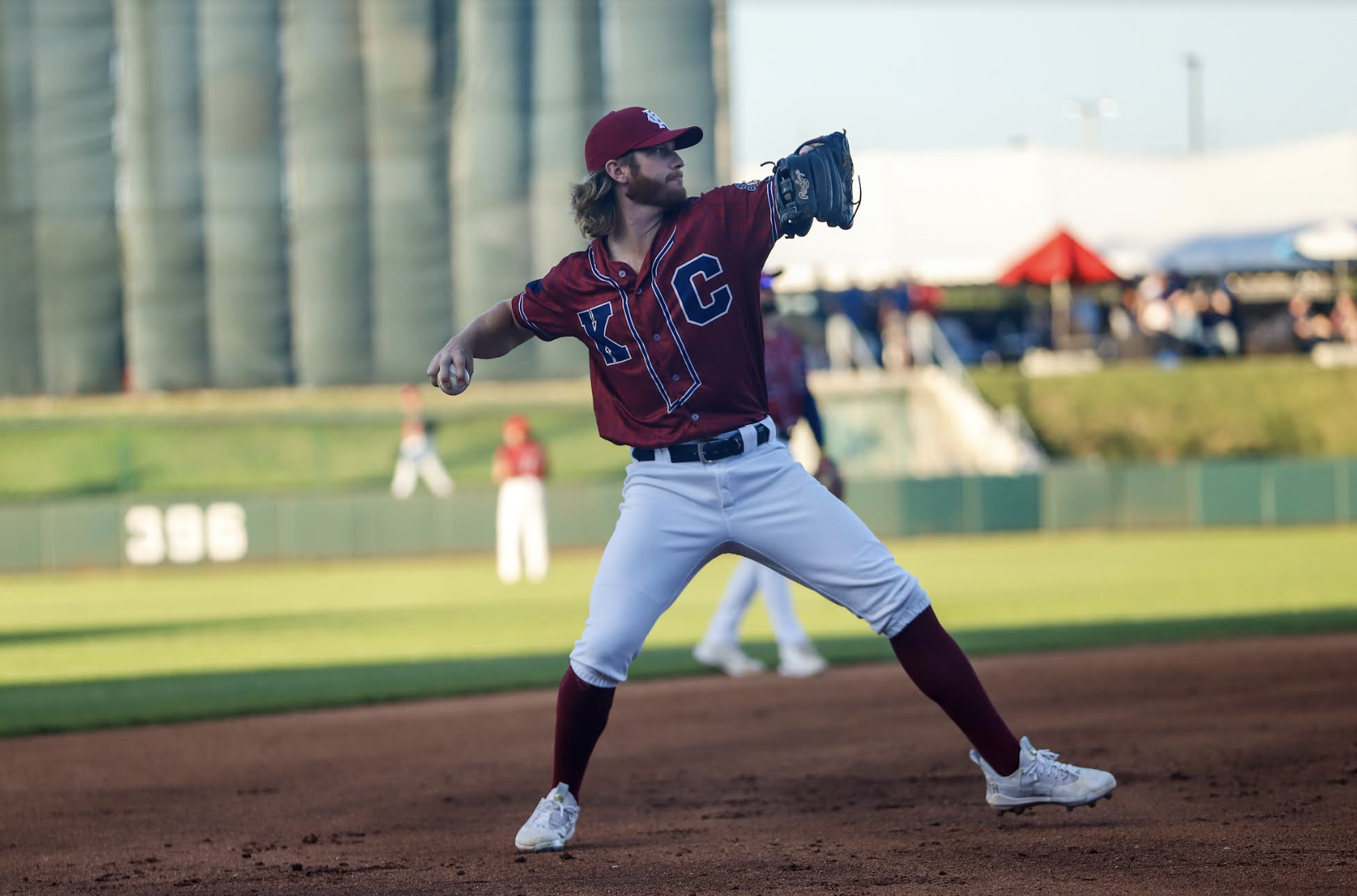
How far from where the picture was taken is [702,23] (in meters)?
22.8

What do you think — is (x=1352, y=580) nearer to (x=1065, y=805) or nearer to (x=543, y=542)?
(x=543, y=542)

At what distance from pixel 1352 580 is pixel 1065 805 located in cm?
1017

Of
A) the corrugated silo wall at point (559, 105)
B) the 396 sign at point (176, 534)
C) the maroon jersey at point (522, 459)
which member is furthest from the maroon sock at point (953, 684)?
the corrugated silo wall at point (559, 105)

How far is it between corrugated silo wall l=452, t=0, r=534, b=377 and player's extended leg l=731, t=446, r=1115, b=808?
1861 centimetres

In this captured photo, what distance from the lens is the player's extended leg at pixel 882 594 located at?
4406mm

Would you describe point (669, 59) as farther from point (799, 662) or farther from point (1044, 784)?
point (1044, 784)

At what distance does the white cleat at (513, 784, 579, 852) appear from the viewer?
457cm

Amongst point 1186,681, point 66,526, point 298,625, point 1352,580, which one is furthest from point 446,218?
point 1186,681

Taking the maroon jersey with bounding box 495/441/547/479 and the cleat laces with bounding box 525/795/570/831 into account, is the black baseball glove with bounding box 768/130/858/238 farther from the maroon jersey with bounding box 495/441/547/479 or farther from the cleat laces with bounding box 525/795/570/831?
the maroon jersey with bounding box 495/441/547/479

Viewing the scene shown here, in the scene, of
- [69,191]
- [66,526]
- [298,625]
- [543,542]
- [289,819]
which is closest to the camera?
[289,819]

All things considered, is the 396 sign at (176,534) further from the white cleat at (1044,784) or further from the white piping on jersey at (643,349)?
the white cleat at (1044,784)

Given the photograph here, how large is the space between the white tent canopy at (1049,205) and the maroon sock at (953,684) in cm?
2155

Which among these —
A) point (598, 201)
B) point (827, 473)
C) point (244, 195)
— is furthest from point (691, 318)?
point (244, 195)

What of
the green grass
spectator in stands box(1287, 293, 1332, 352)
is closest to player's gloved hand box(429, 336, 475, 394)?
the green grass
